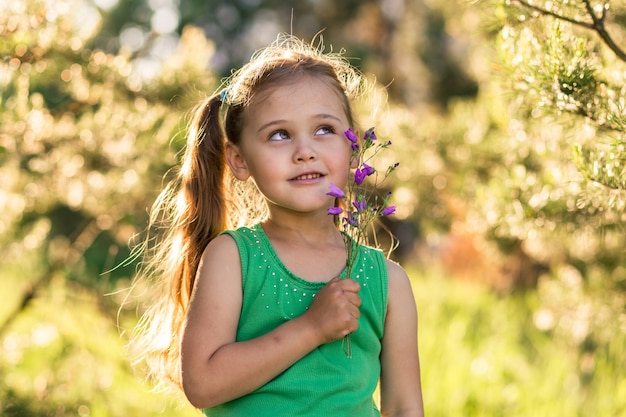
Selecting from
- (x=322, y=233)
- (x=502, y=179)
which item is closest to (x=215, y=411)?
(x=322, y=233)

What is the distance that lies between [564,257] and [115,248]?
93.8 inches

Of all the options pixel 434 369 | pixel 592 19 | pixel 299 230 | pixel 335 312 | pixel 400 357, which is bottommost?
pixel 434 369

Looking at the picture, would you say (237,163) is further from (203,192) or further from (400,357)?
(400,357)

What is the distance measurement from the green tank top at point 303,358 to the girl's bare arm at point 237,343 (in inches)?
1.5

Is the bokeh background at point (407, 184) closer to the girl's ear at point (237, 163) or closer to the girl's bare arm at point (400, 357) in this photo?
the girl's ear at point (237, 163)

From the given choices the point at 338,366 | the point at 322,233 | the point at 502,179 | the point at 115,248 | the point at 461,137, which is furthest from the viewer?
the point at 461,137

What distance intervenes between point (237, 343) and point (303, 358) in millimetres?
145

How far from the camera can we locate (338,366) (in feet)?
6.01

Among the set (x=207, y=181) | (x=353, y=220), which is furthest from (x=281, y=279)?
(x=207, y=181)

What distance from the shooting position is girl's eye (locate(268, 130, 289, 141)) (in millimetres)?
1886

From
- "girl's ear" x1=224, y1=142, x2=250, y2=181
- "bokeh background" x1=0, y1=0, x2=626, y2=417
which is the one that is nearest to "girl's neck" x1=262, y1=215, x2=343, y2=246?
"girl's ear" x1=224, y1=142, x2=250, y2=181

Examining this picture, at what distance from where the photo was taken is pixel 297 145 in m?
1.85

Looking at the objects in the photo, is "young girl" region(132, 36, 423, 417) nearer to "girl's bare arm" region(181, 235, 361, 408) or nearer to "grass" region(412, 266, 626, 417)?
"girl's bare arm" region(181, 235, 361, 408)

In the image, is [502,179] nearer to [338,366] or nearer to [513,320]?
[338,366]
